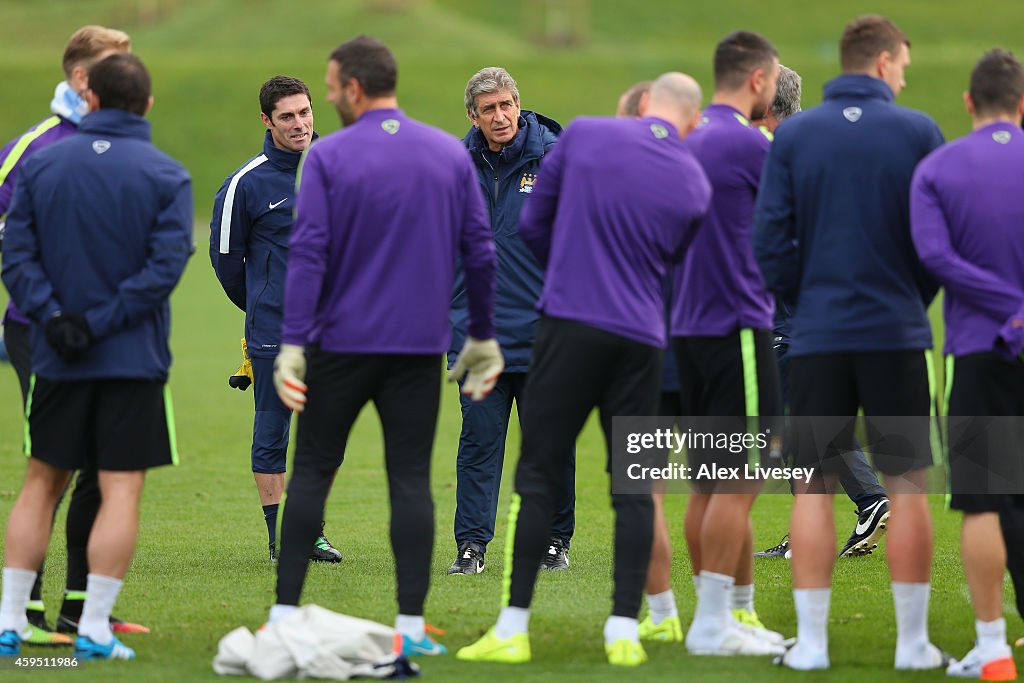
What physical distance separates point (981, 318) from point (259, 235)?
12.3 ft

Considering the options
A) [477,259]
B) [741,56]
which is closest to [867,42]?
[741,56]

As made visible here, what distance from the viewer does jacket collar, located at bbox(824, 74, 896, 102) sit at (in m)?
5.22

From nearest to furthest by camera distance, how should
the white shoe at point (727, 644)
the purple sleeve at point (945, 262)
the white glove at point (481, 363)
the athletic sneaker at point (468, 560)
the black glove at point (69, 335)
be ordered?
the purple sleeve at point (945, 262), the black glove at point (69, 335), the white shoe at point (727, 644), the white glove at point (481, 363), the athletic sneaker at point (468, 560)

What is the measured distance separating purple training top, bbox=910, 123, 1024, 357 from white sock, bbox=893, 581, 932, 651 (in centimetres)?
82

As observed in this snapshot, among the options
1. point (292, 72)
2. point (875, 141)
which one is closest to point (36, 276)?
point (875, 141)

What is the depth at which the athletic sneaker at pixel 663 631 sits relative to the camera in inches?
221

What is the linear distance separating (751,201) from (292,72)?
130ft

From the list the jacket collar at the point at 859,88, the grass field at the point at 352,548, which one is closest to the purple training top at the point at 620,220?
the jacket collar at the point at 859,88

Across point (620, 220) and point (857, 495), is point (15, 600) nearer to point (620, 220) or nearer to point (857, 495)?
point (620, 220)

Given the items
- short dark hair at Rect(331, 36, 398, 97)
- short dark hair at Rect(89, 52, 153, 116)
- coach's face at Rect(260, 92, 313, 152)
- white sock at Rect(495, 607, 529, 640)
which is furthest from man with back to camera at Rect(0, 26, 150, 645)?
white sock at Rect(495, 607, 529, 640)

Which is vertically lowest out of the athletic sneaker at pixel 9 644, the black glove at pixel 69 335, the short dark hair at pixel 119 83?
the athletic sneaker at pixel 9 644

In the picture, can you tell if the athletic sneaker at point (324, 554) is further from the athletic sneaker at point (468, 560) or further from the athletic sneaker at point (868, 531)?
the athletic sneaker at point (868, 531)

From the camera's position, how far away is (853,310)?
508cm

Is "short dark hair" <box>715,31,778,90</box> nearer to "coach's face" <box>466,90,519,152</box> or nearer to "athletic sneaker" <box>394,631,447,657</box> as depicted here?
"coach's face" <box>466,90,519,152</box>
